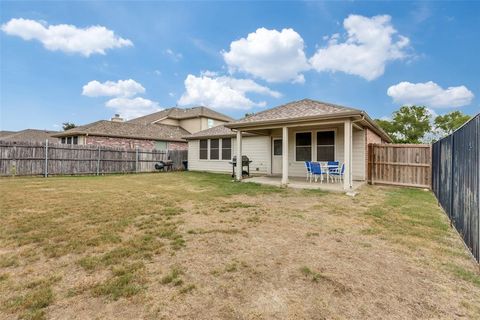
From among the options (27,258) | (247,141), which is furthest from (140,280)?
(247,141)

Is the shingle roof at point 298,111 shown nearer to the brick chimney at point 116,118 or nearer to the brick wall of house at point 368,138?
the brick wall of house at point 368,138

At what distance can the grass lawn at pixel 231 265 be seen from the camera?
205 cm

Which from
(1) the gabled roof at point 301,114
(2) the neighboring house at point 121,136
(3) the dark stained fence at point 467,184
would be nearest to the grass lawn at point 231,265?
(3) the dark stained fence at point 467,184

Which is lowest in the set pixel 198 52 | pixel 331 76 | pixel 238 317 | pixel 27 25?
pixel 238 317

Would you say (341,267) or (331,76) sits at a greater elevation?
(331,76)

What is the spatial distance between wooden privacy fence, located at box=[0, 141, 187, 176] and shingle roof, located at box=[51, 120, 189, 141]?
3.53m

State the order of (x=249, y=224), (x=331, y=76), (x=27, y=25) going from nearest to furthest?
1. (x=249, y=224)
2. (x=27, y=25)
3. (x=331, y=76)

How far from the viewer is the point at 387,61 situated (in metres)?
15.8

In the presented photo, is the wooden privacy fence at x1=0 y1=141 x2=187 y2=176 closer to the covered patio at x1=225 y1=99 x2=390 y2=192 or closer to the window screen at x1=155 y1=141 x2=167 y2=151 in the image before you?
the window screen at x1=155 y1=141 x2=167 y2=151

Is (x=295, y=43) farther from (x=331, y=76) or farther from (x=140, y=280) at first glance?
(x=140, y=280)

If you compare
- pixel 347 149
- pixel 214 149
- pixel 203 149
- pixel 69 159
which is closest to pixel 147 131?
pixel 203 149

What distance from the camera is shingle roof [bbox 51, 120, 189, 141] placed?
1798 cm

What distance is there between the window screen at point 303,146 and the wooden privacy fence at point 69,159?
10.8 meters

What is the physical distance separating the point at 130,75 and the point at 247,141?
14059 mm
